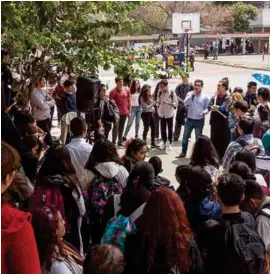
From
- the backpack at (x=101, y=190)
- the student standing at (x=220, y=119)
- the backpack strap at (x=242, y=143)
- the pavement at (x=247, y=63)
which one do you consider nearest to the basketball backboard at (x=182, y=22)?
the pavement at (x=247, y=63)

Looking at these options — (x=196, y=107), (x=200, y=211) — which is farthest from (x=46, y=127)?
(x=200, y=211)

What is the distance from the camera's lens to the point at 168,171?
356 inches

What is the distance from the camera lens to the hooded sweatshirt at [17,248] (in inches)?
93.5

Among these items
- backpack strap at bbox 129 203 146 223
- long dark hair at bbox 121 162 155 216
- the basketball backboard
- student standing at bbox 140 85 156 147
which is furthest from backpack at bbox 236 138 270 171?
the basketball backboard

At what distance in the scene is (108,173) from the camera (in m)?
4.49

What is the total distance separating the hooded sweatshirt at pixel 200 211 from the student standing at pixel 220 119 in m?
5.33

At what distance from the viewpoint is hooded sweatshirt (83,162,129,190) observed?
4.50 meters

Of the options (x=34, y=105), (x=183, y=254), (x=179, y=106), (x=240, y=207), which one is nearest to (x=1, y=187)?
(x=183, y=254)

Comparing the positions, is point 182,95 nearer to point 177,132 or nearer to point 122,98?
point 177,132

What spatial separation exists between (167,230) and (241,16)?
6129cm

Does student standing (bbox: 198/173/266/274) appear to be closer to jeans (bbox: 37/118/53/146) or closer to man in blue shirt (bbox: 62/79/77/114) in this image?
jeans (bbox: 37/118/53/146)

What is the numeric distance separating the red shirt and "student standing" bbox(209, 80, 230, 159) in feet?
6.63

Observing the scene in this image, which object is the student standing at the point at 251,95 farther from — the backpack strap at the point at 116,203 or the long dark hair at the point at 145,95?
the backpack strap at the point at 116,203

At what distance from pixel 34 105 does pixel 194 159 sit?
14.1 ft
